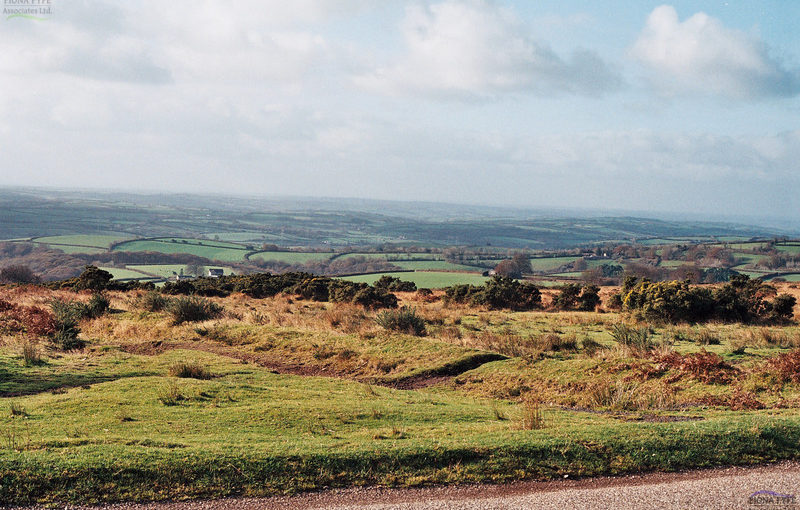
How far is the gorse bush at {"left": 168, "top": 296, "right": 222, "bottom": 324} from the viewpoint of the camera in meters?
25.1

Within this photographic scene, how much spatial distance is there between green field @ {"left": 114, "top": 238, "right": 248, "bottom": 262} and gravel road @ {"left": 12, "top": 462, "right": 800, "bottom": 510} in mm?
95584

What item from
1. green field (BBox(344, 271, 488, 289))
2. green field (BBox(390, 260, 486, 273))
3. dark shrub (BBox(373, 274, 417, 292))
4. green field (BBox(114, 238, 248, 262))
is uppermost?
dark shrub (BBox(373, 274, 417, 292))

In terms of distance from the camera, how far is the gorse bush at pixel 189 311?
25.1 metres

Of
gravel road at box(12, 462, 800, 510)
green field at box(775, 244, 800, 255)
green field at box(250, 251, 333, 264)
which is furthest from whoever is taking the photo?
green field at box(250, 251, 333, 264)

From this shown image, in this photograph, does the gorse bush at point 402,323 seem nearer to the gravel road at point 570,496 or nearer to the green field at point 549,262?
the gravel road at point 570,496

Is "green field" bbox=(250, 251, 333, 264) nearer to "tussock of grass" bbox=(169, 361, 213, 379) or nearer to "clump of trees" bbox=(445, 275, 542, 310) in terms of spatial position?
"clump of trees" bbox=(445, 275, 542, 310)

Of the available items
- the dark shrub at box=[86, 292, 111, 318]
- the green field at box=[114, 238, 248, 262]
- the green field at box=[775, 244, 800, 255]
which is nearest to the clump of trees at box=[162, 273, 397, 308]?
the dark shrub at box=[86, 292, 111, 318]

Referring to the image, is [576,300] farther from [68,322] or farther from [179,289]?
[68,322]

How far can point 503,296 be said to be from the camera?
36.6 meters

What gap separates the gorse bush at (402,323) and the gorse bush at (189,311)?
8.43 meters

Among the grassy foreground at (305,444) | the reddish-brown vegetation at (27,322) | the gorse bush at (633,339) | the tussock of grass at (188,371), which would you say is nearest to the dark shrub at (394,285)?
the reddish-brown vegetation at (27,322)

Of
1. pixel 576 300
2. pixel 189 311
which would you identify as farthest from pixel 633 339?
pixel 189 311

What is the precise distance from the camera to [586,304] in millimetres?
35531

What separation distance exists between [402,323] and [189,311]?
10.1 metres
